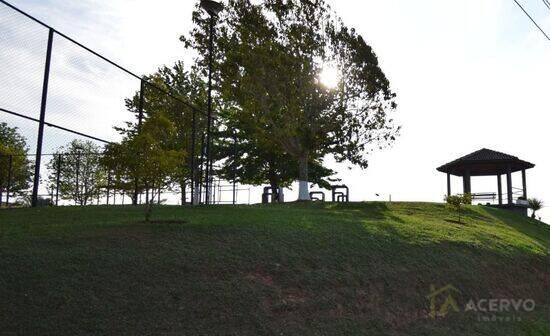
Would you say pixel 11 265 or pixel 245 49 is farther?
pixel 245 49

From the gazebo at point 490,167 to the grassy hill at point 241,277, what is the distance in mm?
20687

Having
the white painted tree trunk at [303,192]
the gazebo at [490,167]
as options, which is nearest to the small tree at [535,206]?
the gazebo at [490,167]

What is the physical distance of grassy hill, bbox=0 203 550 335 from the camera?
6582mm

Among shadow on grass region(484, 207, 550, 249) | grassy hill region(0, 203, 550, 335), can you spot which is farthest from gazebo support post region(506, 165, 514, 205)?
grassy hill region(0, 203, 550, 335)

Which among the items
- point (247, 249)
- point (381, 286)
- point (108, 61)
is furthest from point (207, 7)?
point (381, 286)

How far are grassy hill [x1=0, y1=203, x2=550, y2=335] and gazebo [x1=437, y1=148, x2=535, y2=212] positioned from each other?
20687 millimetres

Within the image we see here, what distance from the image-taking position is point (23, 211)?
43.6 feet

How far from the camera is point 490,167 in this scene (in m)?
34.8

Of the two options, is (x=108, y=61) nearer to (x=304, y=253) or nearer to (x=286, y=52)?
(x=304, y=253)

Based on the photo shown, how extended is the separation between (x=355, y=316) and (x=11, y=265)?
5299 millimetres

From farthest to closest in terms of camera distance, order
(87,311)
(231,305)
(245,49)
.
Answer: (245,49) → (231,305) → (87,311)

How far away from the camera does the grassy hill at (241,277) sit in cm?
658

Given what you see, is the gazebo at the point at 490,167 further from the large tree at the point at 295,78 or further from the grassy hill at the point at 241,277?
the grassy hill at the point at 241,277

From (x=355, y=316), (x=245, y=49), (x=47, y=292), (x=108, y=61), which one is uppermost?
(x=245, y=49)
